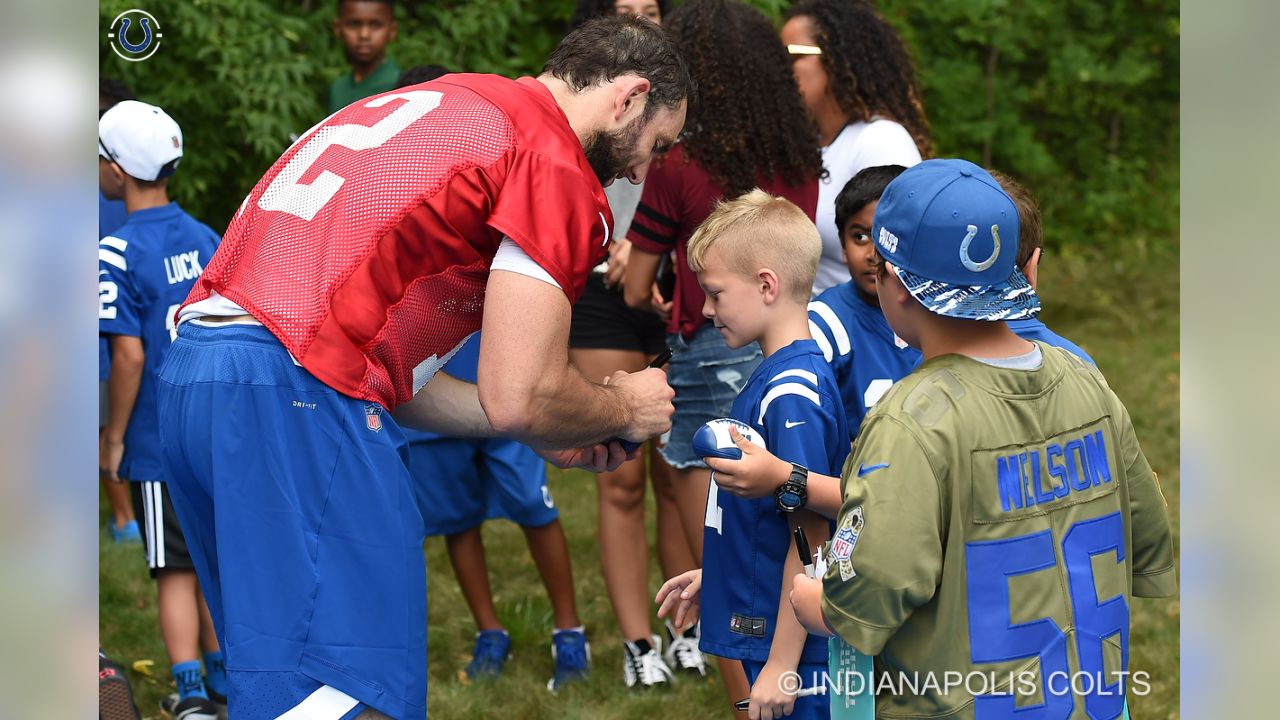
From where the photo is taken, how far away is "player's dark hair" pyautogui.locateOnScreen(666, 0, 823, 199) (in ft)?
13.2

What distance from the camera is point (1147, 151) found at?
13.6m

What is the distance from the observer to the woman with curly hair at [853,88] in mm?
4098

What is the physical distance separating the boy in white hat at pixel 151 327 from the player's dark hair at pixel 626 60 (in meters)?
2.18

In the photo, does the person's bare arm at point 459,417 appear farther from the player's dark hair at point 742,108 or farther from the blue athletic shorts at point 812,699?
the player's dark hair at point 742,108

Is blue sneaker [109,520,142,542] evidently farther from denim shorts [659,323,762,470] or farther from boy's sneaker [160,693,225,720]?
denim shorts [659,323,762,470]

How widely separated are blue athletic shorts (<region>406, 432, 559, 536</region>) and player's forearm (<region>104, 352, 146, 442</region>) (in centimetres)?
94

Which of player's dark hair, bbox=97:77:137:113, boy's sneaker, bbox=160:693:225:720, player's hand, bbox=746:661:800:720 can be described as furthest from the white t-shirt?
player's dark hair, bbox=97:77:137:113

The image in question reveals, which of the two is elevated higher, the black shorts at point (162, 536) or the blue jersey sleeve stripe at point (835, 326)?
the blue jersey sleeve stripe at point (835, 326)

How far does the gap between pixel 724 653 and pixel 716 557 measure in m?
0.21

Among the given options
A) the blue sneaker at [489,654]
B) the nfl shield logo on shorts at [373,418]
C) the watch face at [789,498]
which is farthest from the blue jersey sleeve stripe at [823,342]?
the blue sneaker at [489,654]

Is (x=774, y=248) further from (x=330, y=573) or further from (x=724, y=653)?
(x=330, y=573)

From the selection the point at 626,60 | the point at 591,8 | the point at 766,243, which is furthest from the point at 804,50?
the point at 626,60

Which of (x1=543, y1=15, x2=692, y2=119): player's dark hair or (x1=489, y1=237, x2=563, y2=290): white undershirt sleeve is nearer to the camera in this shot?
(x1=489, y1=237, x2=563, y2=290): white undershirt sleeve

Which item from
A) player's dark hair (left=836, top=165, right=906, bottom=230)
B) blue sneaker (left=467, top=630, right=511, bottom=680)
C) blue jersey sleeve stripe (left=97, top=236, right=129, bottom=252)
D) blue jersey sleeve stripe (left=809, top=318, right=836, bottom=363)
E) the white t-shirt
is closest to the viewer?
blue jersey sleeve stripe (left=809, top=318, right=836, bottom=363)
